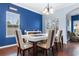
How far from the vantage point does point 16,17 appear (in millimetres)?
5652

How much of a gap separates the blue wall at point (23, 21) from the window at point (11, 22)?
8.2 inches

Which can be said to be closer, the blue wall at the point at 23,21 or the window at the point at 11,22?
the blue wall at the point at 23,21

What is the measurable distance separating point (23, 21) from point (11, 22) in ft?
3.10

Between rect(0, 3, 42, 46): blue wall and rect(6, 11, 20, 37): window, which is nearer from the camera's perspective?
rect(0, 3, 42, 46): blue wall

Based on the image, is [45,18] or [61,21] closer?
[61,21]

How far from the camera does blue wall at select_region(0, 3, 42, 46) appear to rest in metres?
4.76

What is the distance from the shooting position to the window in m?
5.10

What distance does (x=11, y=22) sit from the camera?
5.36 metres

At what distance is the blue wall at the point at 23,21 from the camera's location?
4.76 metres

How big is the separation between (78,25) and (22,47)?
7617 mm

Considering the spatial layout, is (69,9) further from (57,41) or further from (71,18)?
(71,18)

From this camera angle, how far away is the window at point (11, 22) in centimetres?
510

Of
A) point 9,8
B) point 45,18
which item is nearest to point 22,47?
point 9,8

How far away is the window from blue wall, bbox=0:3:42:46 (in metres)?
0.21
